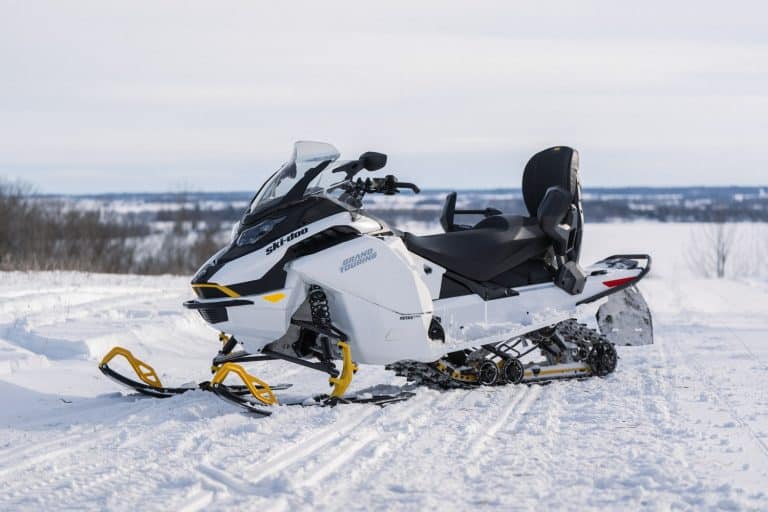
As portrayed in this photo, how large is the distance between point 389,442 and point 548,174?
3.12 metres

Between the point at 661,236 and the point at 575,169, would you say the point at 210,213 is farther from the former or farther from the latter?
the point at 575,169

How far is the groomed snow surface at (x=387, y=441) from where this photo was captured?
362 centimetres

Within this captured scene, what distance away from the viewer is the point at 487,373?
6176 mm

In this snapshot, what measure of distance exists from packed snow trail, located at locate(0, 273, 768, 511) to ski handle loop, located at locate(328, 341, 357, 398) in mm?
154

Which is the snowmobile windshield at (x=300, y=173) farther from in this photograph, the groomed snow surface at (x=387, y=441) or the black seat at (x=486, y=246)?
the groomed snow surface at (x=387, y=441)

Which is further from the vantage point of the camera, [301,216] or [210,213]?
[210,213]

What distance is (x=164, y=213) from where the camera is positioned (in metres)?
53.7

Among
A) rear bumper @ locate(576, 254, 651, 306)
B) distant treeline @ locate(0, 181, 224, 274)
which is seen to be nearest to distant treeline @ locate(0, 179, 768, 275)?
distant treeline @ locate(0, 181, 224, 274)

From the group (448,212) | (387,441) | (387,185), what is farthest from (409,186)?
(387,441)

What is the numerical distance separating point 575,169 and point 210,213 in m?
51.5

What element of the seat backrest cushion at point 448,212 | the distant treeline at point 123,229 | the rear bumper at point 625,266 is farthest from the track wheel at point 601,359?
the distant treeline at point 123,229

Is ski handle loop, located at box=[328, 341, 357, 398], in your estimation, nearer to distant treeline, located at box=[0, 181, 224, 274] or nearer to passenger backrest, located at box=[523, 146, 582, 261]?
passenger backrest, located at box=[523, 146, 582, 261]

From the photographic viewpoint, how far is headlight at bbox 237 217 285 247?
5398 millimetres

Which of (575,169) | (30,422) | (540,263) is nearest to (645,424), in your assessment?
(540,263)
